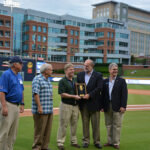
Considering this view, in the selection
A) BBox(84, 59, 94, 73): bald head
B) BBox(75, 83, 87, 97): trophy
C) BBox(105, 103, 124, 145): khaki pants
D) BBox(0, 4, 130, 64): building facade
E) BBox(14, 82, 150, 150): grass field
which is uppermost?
BBox(0, 4, 130, 64): building facade

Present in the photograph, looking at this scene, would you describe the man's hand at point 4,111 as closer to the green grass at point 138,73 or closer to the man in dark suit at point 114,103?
the man in dark suit at point 114,103

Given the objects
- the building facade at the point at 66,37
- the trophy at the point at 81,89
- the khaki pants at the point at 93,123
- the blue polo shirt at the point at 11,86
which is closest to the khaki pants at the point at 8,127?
the blue polo shirt at the point at 11,86

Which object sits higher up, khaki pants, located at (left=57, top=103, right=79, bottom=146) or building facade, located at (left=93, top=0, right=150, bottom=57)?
building facade, located at (left=93, top=0, right=150, bottom=57)

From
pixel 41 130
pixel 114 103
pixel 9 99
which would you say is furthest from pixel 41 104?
pixel 114 103

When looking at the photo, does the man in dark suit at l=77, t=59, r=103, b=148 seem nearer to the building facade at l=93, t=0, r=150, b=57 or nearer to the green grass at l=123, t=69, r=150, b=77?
the green grass at l=123, t=69, r=150, b=77

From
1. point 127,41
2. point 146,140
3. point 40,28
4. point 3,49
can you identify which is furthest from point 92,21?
point 146,140

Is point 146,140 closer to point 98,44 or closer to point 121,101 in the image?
point 121,101

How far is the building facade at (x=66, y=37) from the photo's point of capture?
69188mm

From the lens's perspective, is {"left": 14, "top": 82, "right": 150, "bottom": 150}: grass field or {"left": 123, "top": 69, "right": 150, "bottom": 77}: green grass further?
{"left": 123, "top": 69, "right": 150, "bottom": 77}: green grass

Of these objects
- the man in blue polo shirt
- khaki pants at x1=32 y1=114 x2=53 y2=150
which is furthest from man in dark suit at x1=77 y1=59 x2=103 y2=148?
the man in blue polo shirt

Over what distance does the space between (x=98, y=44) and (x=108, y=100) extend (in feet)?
249

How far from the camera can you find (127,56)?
272 ft

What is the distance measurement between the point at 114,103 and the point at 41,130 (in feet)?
6.35

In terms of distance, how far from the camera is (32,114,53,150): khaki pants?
5.23 meters
